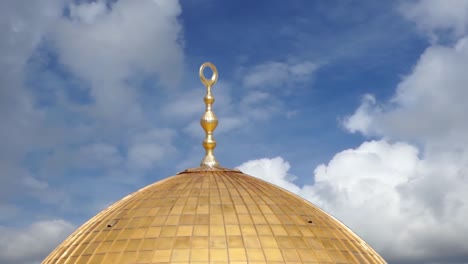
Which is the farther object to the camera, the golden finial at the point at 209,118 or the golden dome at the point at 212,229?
the golden finial at the point at 209,118

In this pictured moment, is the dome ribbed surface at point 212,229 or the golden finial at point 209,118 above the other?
the golden finial at point 209,118

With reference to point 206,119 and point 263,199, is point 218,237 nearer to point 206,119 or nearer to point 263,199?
point 263,199

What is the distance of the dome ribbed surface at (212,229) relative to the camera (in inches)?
1299

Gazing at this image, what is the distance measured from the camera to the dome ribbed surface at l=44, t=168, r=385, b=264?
33.0 m

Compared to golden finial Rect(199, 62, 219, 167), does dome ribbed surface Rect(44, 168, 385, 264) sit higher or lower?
lower

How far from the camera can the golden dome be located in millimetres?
33000

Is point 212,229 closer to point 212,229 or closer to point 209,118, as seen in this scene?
point 212,229

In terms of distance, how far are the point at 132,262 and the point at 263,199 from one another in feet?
21.3

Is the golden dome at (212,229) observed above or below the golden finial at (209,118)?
below

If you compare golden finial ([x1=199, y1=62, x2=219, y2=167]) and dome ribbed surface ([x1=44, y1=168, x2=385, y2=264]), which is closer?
dome ribbed surface ([x1=44, y1=168, x2=385, y2=264])

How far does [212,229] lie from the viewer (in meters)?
33.6

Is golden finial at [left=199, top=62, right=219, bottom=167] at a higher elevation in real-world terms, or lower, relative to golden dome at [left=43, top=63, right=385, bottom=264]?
higher

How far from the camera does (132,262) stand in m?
32.9

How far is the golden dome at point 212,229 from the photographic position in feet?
108
